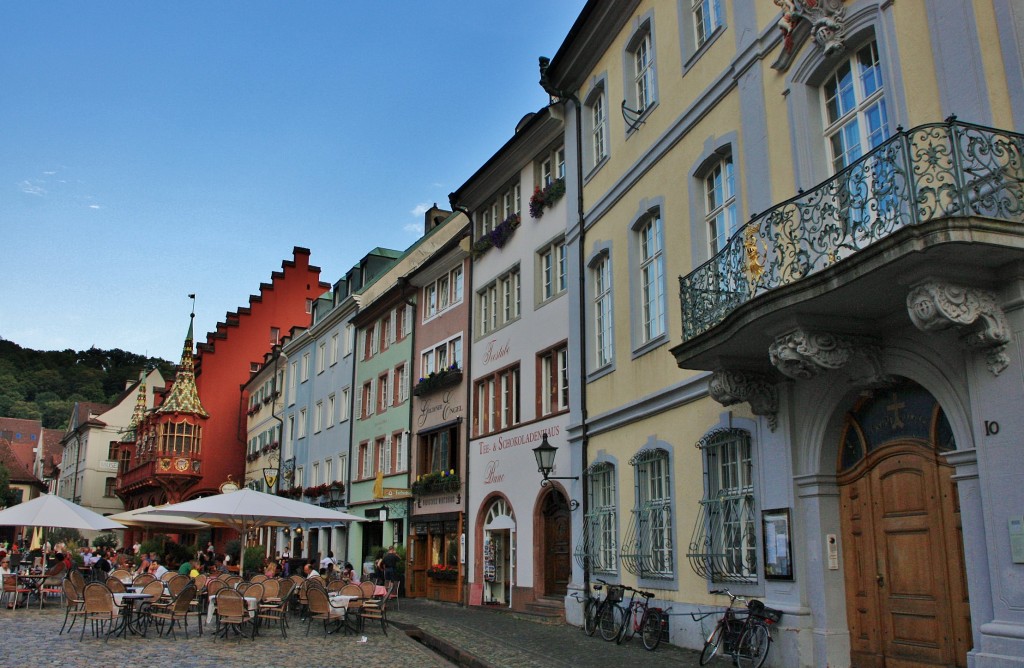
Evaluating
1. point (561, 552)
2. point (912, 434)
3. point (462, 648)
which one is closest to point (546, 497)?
point (561, 552)

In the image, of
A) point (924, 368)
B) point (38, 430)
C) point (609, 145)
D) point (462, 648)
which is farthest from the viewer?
point (38, 430)

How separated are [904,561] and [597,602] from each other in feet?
23.2

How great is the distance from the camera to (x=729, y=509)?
12.6 m

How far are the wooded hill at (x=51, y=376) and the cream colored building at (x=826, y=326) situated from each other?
113284 millimetres

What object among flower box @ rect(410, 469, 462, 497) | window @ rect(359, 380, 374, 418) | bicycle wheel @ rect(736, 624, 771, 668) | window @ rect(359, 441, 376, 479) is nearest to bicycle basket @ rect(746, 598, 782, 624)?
bicycle wheel @ rect(736, 624, 771, 668)

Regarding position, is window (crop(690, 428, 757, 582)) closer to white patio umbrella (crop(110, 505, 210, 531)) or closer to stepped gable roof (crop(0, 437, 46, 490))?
white patio umbrella (crop(110, 505, 210, 531))

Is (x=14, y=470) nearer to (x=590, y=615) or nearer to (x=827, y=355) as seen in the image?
(x=590, y=615)

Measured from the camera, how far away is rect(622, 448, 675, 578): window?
14.4m

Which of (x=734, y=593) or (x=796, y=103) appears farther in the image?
(x=734, y=593)

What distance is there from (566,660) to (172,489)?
4702 centimetres

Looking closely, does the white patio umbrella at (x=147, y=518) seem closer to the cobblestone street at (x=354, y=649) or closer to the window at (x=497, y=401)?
the cobblestone street at (x=354, y=649)

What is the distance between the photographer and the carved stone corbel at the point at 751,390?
1154 cm

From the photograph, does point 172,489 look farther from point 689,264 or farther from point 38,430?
point 38,430

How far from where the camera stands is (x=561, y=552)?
66.9 ft
